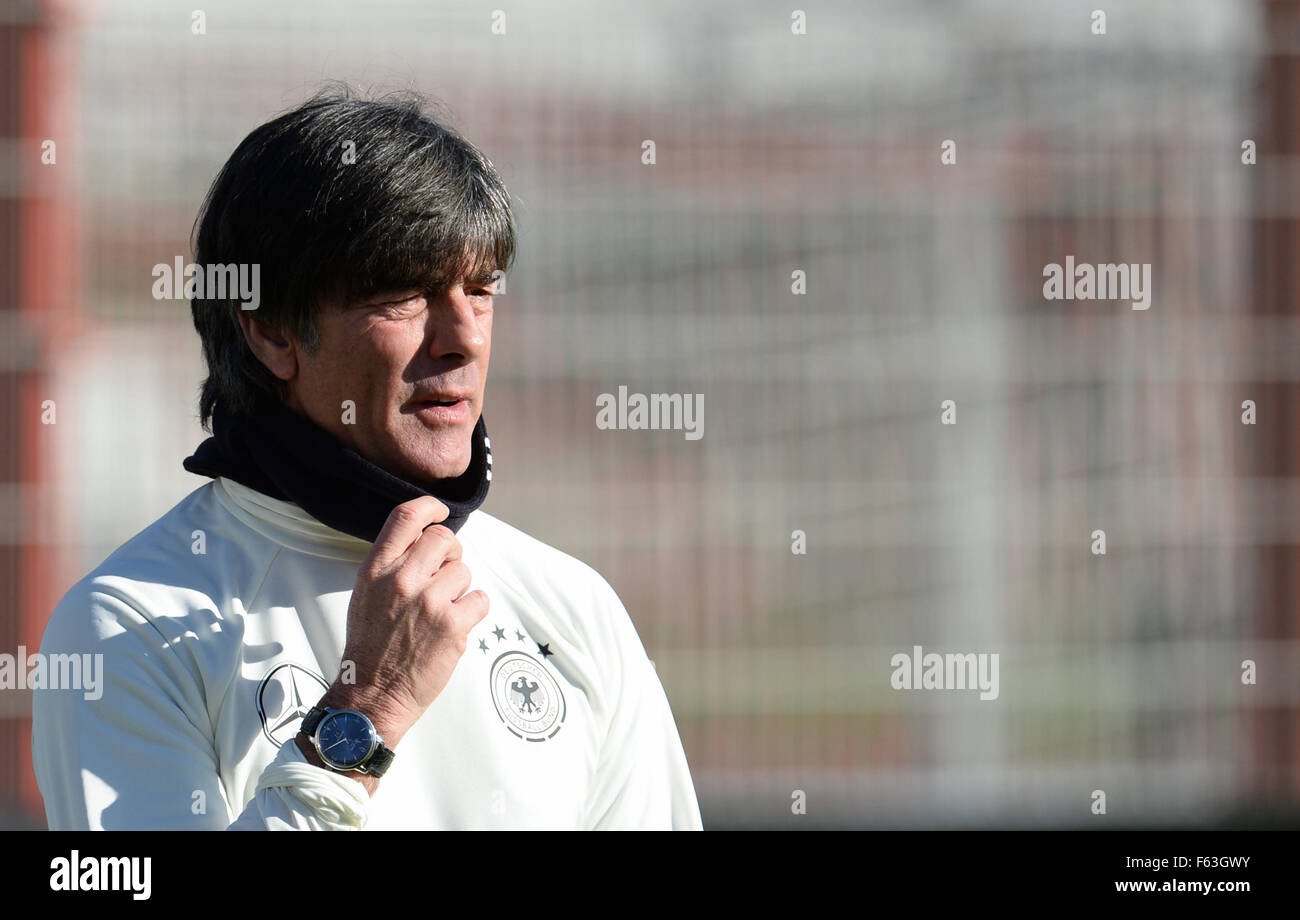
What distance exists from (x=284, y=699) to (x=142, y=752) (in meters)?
0.20

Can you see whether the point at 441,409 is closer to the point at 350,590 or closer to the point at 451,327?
the point at 451,327

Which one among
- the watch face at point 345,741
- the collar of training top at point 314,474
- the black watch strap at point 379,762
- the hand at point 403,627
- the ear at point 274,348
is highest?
the ear at point 274,348

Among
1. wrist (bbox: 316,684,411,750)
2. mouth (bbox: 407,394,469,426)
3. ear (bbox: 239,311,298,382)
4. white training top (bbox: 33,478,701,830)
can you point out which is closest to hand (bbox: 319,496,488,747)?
wrist (bbox: 316,684,411,750)

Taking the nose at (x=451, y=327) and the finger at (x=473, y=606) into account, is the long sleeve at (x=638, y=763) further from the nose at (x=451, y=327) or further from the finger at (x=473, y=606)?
the nose at (x=451, y=327)

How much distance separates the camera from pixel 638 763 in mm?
2158

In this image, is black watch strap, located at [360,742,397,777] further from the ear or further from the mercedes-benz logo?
the ear

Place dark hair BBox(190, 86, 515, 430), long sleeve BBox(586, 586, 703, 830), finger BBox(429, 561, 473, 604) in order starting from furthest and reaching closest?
long sleeve BBox(586, 586, 703, 830), dark hair BBox(190, 86, 515, 430), finger BBox(429, 561, 473, 604)

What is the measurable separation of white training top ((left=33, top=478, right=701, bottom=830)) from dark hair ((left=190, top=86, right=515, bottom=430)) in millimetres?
284

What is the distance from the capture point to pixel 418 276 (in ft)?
6.66

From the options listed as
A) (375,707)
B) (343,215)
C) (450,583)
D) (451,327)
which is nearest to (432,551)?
(450,583)

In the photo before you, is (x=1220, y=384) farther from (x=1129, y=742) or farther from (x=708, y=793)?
(x=708, y=793)

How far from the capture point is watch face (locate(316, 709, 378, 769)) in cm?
179

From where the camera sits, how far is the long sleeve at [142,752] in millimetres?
1762

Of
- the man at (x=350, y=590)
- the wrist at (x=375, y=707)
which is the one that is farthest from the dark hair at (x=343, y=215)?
Answer: the wrist at (x=375, y=707)
